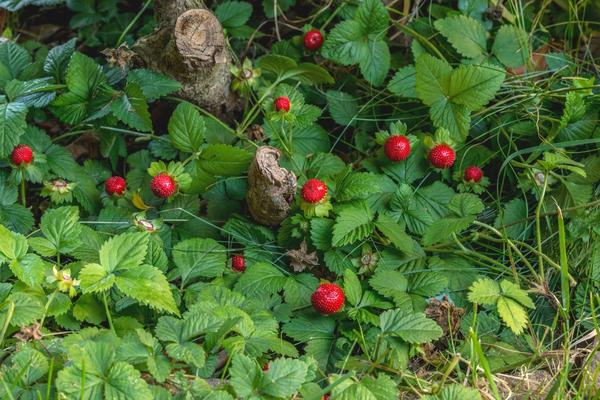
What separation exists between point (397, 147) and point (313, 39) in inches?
20.4

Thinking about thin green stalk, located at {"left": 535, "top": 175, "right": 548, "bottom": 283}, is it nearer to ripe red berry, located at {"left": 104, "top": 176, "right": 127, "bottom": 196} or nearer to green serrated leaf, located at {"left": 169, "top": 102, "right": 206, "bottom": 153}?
green serrated leaf, located at {"left": 169, "top": 102, "right": 206, "bottom": 153}

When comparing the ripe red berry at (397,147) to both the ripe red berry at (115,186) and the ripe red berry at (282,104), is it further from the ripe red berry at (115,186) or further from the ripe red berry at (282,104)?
the ripe red berry at (115,186)

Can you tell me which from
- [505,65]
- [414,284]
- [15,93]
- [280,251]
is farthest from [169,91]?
[505,65]

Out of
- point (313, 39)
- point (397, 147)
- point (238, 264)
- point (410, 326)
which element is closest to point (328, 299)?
point (410, 326)

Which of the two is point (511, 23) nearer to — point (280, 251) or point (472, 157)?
point (472, 157)

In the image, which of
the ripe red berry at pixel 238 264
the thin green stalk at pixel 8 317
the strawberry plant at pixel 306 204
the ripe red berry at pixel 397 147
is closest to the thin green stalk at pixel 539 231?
the strawberry plant at pixel 306 204

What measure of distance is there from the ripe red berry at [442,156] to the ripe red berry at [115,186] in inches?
35.7

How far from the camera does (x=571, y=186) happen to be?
6.90ft

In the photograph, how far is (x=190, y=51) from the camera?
2131 mm

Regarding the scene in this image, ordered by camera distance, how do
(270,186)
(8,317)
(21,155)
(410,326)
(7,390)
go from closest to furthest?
(7,390)
(8,317)
(410,326)
(270,186)
(21,155)

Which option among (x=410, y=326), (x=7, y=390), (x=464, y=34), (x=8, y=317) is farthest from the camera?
(x=464, y=34)

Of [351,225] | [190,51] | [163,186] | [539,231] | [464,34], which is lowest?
[539,231]

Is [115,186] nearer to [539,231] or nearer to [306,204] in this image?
[306,204]

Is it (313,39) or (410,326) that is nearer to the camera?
(410,326)
